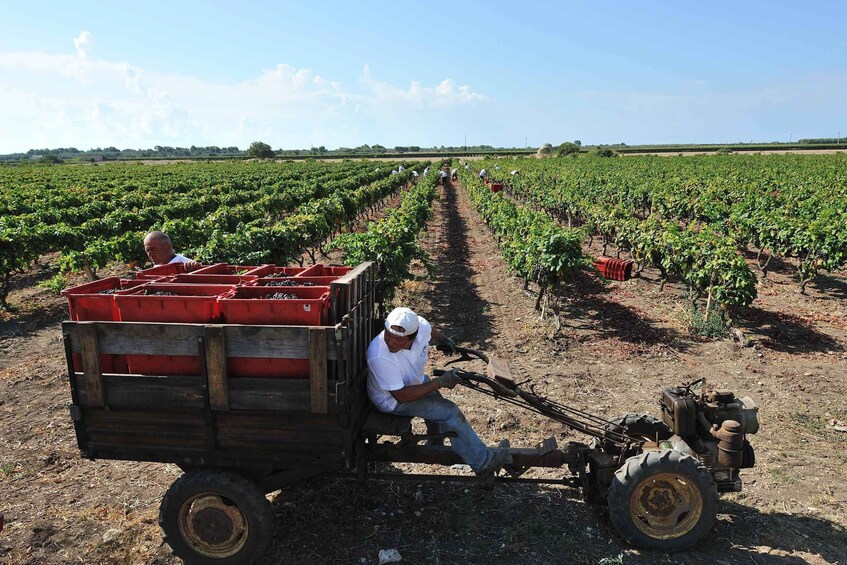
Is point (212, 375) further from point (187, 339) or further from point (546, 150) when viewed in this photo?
point (546, 150)

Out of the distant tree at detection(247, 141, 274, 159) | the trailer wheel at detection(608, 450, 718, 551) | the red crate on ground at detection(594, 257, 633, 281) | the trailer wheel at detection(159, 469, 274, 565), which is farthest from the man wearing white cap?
the distant tree at detection(247, 141, 274, 159)

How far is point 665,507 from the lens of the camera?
434 centimetres

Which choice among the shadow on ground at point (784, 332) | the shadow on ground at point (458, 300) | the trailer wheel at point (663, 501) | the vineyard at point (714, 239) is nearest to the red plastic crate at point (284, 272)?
the trailer wheel at point (663, 501)

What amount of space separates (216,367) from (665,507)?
12.2ft

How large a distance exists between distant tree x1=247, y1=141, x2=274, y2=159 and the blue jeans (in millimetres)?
126497

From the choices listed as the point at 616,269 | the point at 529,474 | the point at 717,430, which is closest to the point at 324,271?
the point at 529,474

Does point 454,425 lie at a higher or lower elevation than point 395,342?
lower

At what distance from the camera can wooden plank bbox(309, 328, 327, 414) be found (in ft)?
12.1

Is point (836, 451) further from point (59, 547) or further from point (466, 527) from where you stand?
point (59, 547)

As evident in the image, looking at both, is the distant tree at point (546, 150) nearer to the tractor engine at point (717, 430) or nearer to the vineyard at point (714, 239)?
the vineyard at point (714, 239)

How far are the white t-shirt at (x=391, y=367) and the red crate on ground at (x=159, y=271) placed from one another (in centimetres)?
237

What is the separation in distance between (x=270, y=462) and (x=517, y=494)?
2.54 metres

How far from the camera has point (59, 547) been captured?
174 inches

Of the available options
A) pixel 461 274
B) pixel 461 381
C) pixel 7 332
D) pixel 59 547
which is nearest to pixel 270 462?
pixel 461 381
